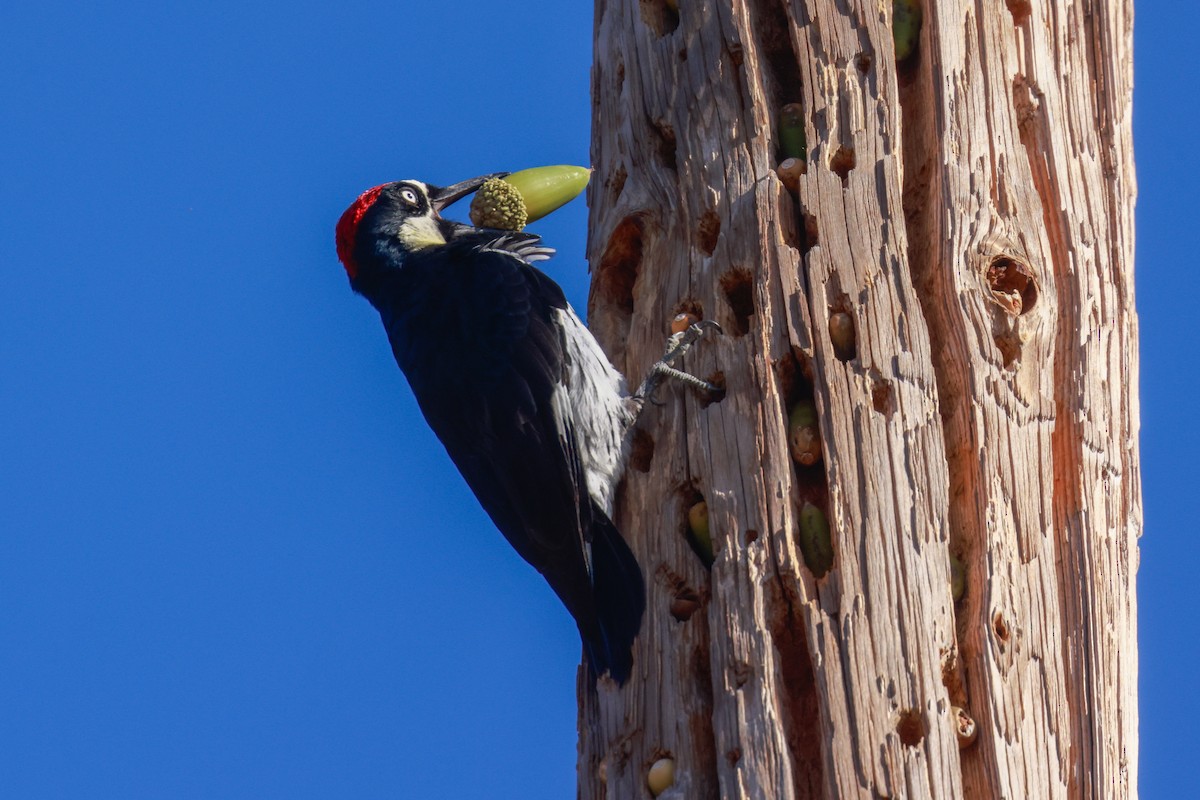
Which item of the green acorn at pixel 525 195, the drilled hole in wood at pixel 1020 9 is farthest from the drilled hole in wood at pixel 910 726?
the green acorn at pixel 525 195

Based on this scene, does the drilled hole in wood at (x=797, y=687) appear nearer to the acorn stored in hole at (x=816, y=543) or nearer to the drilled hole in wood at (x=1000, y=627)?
the acorn stored in hole at (x=816, y=543)

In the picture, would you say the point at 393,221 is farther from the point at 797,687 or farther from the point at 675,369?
the point at 797,687

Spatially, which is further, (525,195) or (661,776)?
(525,195)

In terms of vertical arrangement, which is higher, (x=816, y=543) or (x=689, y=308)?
(x=689, y=308)

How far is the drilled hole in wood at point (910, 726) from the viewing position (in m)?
2.75

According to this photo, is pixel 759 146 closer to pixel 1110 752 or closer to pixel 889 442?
pixel 889 442

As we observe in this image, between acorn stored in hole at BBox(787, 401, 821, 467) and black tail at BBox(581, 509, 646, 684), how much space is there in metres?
0.48

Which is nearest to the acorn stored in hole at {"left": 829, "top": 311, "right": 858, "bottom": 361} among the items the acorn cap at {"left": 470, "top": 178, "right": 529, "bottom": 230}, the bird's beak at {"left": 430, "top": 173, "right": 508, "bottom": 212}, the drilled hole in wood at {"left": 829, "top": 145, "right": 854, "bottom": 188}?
the drilled hole in wood at {"left": 829, "top": 145, "right": 854, "bottom": 188}

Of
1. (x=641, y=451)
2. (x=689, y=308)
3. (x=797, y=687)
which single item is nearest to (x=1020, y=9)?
(x=689, y=308)

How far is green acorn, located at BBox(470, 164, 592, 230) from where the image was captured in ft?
14.4

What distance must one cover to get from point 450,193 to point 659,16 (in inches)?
58.4

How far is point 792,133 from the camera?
346cm

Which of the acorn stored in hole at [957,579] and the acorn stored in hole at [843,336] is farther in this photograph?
the acorn stored in hole at [843,336]

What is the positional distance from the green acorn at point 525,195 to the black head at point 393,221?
0.51 feet
